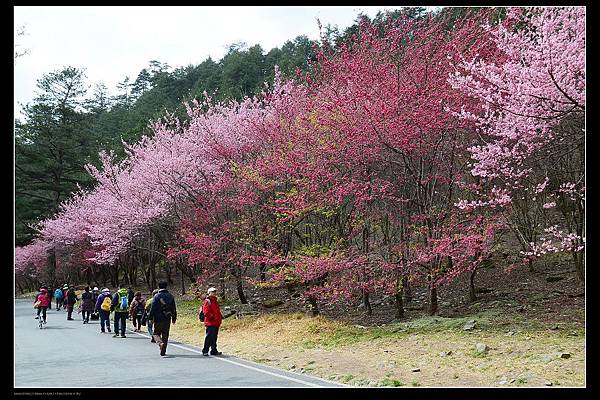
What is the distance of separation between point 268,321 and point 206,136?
8719mm

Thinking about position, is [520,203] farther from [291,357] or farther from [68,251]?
[68,251]

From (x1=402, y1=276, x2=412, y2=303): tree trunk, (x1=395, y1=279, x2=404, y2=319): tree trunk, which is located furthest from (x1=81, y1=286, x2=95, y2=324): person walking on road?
(x1=395, y1=279, x2=404, y2=319): tree trunk

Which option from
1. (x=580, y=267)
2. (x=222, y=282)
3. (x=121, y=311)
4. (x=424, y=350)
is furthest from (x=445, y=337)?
(x=222, y=282)

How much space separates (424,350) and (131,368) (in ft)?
19.0

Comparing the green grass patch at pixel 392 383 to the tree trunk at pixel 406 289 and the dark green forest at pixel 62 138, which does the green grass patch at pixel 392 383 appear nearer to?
the tree trunk at pixel 406 289

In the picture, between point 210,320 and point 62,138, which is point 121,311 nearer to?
point 210,320

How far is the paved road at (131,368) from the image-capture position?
7.91 meters

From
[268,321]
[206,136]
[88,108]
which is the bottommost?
[268,321]

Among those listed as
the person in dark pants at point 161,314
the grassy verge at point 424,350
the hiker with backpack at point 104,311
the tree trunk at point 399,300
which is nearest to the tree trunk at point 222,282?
the hiker with backpack at point 104,311

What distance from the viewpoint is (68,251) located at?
3947cm

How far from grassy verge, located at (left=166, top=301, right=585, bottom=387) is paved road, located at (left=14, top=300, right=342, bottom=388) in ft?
3.28

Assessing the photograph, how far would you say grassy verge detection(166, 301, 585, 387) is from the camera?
816cm

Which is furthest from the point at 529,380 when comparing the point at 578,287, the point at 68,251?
the point at 68,251

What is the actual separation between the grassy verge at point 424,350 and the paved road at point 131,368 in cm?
100
